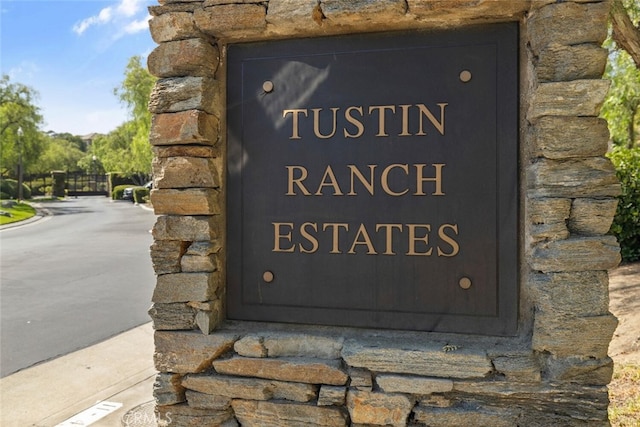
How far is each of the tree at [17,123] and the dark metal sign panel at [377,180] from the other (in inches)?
1289

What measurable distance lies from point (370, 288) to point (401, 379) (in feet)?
1.33

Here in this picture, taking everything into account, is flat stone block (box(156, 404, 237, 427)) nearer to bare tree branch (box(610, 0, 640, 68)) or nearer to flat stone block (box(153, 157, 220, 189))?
flat stone block (box(153, 157, 220, 189))

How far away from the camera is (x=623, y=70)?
8.98 m

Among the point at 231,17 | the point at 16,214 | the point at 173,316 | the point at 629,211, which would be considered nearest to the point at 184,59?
the point at 231,17

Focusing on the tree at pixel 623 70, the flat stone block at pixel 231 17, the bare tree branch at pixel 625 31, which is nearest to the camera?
the flat stone block at pixel 231 17

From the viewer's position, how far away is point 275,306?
232cm

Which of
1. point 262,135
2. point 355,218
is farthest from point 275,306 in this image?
point 262,135

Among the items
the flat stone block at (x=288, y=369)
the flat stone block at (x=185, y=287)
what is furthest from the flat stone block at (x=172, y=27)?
the flat stone block at (x=288, y=369)

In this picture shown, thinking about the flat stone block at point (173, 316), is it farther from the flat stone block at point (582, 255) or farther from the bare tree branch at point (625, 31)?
the bare tree branch at point (625, 31)

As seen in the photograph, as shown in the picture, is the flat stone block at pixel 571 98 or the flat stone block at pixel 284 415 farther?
the flat stone block at pixel 284 415

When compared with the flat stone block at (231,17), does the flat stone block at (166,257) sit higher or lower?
lower

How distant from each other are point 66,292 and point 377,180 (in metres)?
6.56

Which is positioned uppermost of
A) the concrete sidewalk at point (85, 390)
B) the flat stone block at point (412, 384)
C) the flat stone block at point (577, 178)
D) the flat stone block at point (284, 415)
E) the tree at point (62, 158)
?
the tree at point (62, 158)

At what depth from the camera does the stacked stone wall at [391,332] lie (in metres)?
1.93
